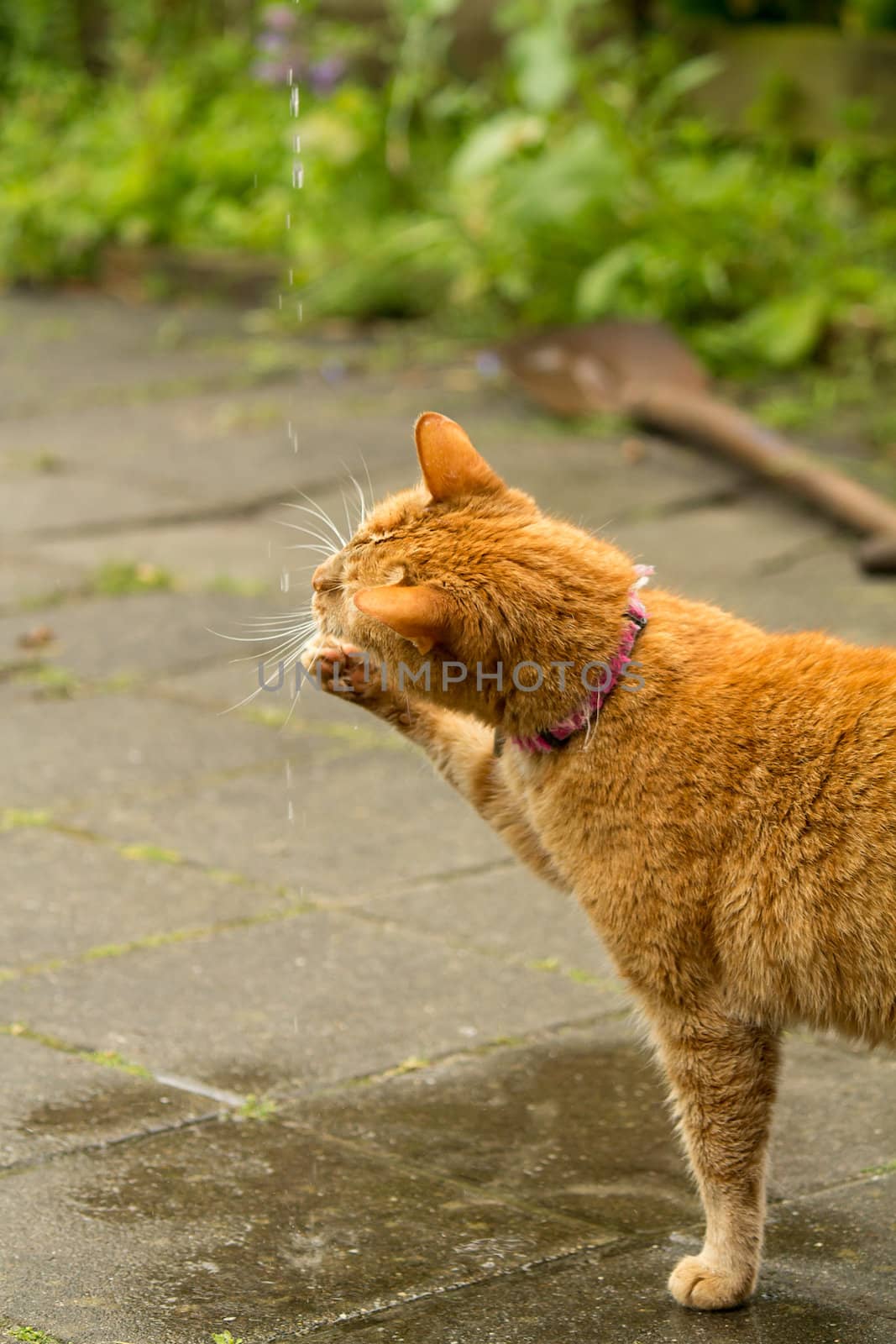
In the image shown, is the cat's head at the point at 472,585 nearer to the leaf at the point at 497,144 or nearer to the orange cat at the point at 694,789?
the orange cat at the point at 694,789

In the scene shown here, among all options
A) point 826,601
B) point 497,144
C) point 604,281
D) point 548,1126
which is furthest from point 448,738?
point 497,144

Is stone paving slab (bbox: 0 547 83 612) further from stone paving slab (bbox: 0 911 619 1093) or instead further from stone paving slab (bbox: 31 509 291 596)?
stone paving slab (bbox: 0 911 619 1093)

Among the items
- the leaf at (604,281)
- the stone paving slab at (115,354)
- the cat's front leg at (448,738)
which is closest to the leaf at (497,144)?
the leaf at (604,281)

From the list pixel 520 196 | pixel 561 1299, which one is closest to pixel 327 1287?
pixel 561 1299

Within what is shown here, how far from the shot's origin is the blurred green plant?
7578 millimetres

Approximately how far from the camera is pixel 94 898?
341 centimetres

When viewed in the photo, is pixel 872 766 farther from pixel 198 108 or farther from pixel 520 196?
pixel 198 108

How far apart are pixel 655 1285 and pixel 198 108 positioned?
10208 mm

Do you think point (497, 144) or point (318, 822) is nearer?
point (318, 822)

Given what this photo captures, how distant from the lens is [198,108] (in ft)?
37.2

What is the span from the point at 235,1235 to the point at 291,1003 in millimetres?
696

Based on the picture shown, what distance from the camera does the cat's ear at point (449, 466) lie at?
8.45ft

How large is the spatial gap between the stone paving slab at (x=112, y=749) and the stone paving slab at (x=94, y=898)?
0.46 feet

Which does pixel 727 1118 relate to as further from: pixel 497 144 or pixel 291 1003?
pixel 497 144
